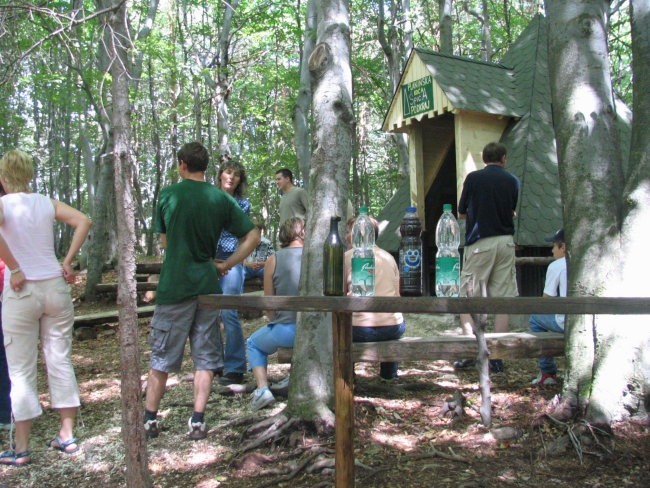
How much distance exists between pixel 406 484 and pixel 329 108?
2407 mm

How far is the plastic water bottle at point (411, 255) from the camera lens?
266 centimetres

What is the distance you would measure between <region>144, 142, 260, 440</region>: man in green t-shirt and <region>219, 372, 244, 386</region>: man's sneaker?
1.26 m

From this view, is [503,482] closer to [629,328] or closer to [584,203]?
[629,328]

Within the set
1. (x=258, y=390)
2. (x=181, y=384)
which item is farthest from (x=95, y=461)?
(x=181, y=384)

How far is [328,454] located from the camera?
3.52m

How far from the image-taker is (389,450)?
3701 mm

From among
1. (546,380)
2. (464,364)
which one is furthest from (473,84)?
(546,380)

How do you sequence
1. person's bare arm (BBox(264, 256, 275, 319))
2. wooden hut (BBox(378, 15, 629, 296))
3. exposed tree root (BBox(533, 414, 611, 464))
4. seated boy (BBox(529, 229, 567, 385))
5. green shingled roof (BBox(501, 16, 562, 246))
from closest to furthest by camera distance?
exposed tree root (BBox(533, 414, 611, 464)), seated boy (BBox(529, 229, 567, 385)), person's bare arm (BBox(264, 256, 275, 319)), green shingled roof (BBox(501, 16, 562, 246)), wooden hut (BBox(378, 15, 629, 296))

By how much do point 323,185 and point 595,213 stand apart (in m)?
1.73

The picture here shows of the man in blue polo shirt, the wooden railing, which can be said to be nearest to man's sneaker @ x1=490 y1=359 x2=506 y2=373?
the man in blue polo shirt

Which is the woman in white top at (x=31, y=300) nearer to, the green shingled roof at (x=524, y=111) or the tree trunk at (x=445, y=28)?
the green shingled roof at (x=524, y=111)

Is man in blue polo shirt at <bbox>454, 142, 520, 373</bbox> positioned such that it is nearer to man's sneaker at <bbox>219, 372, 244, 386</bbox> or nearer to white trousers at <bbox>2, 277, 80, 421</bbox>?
man's sneaker at <bbox>219, 372, 244, 386</bbox>

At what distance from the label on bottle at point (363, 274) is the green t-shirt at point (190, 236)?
1.52m

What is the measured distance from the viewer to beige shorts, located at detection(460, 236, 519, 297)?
206 inches
